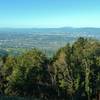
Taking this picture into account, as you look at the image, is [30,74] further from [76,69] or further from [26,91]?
[76,69]

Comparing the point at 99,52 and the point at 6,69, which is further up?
the point at 99,52

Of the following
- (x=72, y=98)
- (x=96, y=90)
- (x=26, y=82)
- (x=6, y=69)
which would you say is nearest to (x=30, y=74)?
(x=26, y=82)

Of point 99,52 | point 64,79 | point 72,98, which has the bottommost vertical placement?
point 72,98

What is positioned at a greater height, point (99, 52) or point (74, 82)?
point (99, 52)

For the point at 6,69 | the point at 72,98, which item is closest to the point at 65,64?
the point at 72,98

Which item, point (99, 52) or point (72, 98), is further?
point (99, 52)

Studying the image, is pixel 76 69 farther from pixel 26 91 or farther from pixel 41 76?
pixel 26 91
